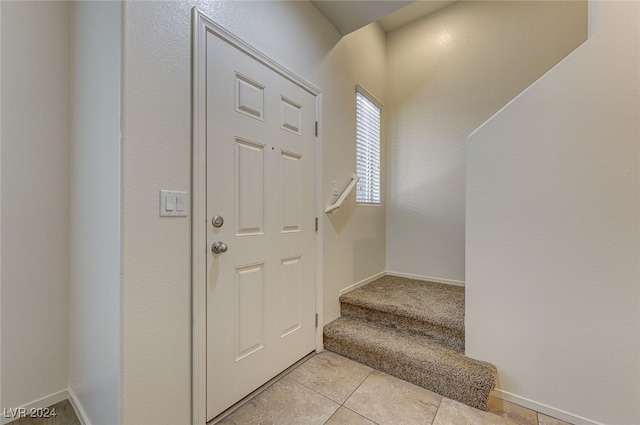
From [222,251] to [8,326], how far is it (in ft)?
3.85

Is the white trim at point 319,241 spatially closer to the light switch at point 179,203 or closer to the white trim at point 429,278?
the light switch at point 179,203

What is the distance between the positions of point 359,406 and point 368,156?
86.1 inches

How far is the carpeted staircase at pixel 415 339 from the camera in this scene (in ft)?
4.80

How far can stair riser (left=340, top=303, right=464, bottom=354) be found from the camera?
5.59 feet

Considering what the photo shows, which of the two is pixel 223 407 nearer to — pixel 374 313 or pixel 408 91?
pixel 374 313

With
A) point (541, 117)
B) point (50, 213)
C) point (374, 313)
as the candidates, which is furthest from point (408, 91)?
point (50, 213)

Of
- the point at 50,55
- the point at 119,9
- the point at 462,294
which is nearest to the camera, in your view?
the point at 119,9

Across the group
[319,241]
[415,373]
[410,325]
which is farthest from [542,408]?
[319,241]

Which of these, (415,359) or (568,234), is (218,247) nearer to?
(415,359)

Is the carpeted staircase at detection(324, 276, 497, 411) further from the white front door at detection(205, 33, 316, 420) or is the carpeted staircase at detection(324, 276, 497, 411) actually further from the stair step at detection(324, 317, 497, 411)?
the white front door at detection(205, 33, 316, 420)

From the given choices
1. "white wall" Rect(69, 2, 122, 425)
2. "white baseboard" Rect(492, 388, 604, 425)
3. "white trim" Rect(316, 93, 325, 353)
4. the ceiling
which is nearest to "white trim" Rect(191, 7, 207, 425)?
"white wall" Rect(69, 2, 122, 425)

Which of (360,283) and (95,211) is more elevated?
(95,211)

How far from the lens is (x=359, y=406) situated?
4.62 feet

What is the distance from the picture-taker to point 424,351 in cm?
166
